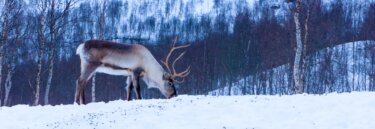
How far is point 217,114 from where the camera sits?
36.4ft

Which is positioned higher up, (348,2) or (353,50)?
(348,2)

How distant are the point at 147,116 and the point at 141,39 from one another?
103059 millimetres

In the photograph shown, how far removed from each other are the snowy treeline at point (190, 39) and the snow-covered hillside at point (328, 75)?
0.63 m

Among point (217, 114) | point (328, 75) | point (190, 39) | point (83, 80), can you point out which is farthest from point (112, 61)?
point (190, 39)

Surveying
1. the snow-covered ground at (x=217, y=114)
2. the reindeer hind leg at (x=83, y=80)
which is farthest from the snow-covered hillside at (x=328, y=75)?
the snow-covered ground at (x=217, y=114)

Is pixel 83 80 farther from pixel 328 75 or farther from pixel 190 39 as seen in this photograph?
pixel 190 39

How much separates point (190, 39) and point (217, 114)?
87887 millimetres

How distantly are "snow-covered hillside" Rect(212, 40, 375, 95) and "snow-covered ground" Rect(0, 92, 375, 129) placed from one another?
34725 mm

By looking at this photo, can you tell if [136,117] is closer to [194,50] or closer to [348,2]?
[194,50]

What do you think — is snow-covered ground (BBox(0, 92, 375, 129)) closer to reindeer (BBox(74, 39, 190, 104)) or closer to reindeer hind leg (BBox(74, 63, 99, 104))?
reindeer hind leg (BBox(74, 63, 99, 104))

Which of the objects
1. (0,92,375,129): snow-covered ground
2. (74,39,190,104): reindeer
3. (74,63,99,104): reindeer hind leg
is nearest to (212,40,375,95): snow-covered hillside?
(74,39,190,104): reindeer

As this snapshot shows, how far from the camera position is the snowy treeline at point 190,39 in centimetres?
3091

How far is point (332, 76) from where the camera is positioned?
51.0 metres

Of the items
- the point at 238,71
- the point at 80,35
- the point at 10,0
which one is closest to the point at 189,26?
the point at 80,35
